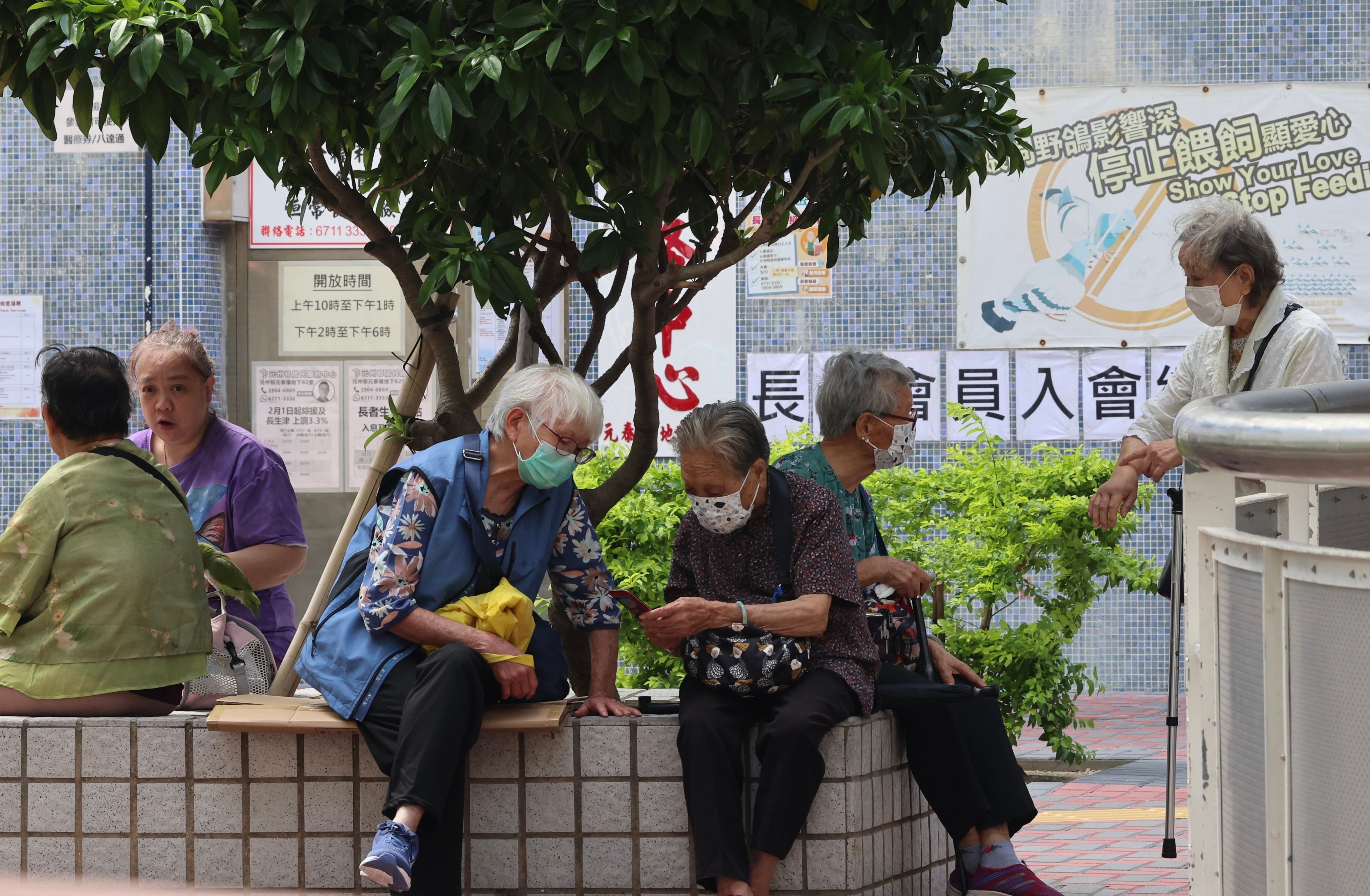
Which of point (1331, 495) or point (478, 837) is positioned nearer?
point (1331, 495)

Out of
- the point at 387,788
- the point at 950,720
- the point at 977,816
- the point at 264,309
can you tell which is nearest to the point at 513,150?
the point at 387,788

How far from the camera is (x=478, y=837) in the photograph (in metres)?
3.76

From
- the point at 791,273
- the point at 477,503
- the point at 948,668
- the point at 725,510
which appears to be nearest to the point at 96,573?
the point at 477,503

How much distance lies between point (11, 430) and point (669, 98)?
6520 mm

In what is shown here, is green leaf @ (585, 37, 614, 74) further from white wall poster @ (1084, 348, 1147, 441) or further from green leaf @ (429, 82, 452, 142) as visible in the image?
white wall poster @ (1084, 348, 1147, 441)

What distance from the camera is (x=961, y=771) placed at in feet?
12.8

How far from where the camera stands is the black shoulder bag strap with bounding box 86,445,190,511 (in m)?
3.84

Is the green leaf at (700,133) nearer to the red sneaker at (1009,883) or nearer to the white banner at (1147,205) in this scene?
the red sneaker at (1009,883)

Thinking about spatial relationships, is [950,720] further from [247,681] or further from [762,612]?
[247,681]

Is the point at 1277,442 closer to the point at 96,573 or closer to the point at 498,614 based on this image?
the point at 498,614

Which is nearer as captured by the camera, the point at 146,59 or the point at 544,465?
the point at 146,59

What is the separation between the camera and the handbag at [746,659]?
363 cm

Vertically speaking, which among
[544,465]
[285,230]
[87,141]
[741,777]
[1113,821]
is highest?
[87,141]

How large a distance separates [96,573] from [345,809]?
846mm
